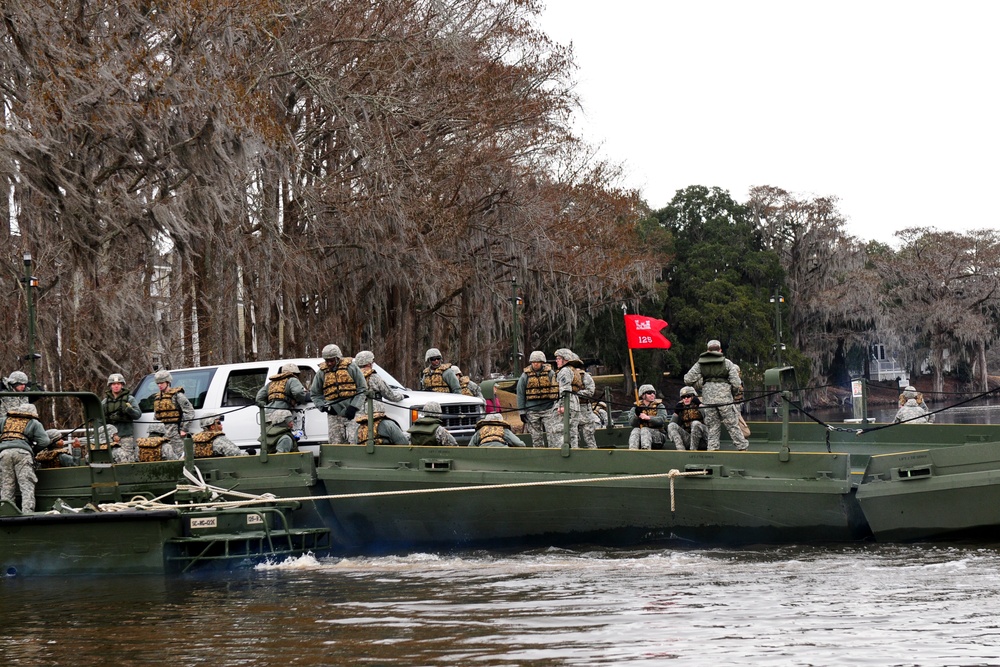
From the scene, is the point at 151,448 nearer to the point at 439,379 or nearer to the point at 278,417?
the point at 278,417

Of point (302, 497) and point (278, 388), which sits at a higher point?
point (278, 388)

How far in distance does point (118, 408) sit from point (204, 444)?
1309 mm

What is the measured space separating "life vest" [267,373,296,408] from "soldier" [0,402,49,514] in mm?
2730

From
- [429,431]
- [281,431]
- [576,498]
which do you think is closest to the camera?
[576,498]

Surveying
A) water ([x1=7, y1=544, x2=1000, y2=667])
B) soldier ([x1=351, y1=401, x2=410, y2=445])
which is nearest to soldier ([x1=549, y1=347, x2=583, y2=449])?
water ([x1=7, y1=544, x2=1000, y2=667])

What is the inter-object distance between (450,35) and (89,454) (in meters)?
18.4

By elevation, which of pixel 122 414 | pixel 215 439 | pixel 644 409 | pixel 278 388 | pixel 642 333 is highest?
pixel 642 333

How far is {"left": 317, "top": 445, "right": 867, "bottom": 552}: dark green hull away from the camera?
1384 cm

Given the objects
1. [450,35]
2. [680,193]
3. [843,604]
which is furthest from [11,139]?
[680,193]

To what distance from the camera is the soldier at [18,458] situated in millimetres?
14898

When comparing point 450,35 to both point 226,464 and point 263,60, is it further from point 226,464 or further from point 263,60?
point 226,464

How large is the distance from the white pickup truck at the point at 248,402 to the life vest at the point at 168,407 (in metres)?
0.55

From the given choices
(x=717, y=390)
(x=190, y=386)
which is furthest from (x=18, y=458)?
(x=717, y=390)

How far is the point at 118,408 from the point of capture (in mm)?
16703
